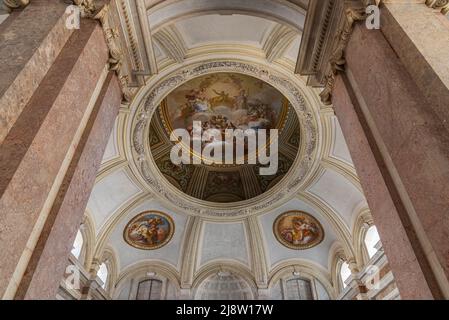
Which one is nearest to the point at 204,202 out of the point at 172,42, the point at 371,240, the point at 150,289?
the point at 150,289

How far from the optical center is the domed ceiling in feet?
45.0

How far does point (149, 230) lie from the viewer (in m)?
14.5

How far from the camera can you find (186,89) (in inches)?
539

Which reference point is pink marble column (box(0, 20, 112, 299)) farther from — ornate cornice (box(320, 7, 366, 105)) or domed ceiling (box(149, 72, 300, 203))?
domed ceiling (box(149, 72, 300, 203))

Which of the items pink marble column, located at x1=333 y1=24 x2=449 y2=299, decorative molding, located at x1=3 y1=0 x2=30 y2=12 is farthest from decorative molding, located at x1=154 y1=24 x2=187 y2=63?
pink marble column, located at x1=333 y1=24 x2=449 y2=299

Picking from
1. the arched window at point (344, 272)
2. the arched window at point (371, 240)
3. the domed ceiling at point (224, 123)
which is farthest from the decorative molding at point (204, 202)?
the arched window at point (344, 272)

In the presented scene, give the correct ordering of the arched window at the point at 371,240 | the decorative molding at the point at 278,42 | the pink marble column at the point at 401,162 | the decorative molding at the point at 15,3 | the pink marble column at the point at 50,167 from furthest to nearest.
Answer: the arched window at the point at 371,240 → the decorative molding at the point at 278,42 → the decorative molding at the point at 15,3 → the pink marble column at the point at 401,162 → the pink marble column at the point at 50,167

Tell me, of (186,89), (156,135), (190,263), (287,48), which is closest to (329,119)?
(287,48)

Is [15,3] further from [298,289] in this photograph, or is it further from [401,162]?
[298,289]

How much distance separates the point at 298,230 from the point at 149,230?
7256mm

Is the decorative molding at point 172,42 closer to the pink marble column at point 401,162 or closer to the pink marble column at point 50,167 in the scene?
the pink marble column at point 50,167

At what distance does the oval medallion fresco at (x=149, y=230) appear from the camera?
14.2m

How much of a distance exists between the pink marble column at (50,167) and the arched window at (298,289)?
43.5 feet

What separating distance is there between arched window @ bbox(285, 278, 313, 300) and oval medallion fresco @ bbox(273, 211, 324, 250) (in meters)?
1.68
